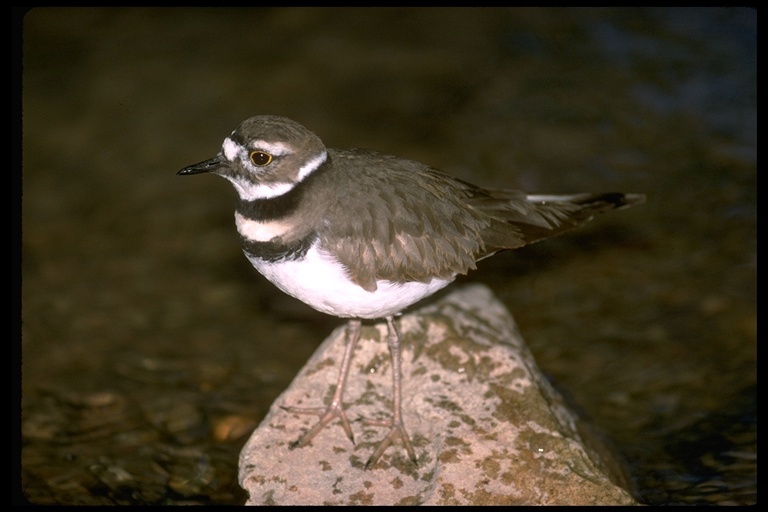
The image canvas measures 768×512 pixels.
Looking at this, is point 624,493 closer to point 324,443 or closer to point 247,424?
point 324,443

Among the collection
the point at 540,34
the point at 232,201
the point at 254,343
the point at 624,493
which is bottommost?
the point at 624,493

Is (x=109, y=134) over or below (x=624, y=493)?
over

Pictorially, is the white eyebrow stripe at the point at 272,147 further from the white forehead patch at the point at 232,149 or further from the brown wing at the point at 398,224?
the brown wing at the point at 398,224

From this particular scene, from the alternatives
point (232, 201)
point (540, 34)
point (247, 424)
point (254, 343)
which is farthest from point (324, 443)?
point (540, 34)

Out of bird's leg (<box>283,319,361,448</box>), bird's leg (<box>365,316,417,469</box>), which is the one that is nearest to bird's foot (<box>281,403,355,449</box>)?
bird's leg (<box>283,319,361,448</box>)

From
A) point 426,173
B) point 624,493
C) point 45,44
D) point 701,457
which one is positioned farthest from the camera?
point 45,44

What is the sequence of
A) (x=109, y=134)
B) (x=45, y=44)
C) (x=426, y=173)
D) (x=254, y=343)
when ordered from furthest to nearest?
(x=45, y=44) → (x=109, y=134) → (x=254, y=343) → (x=426, y=173)
